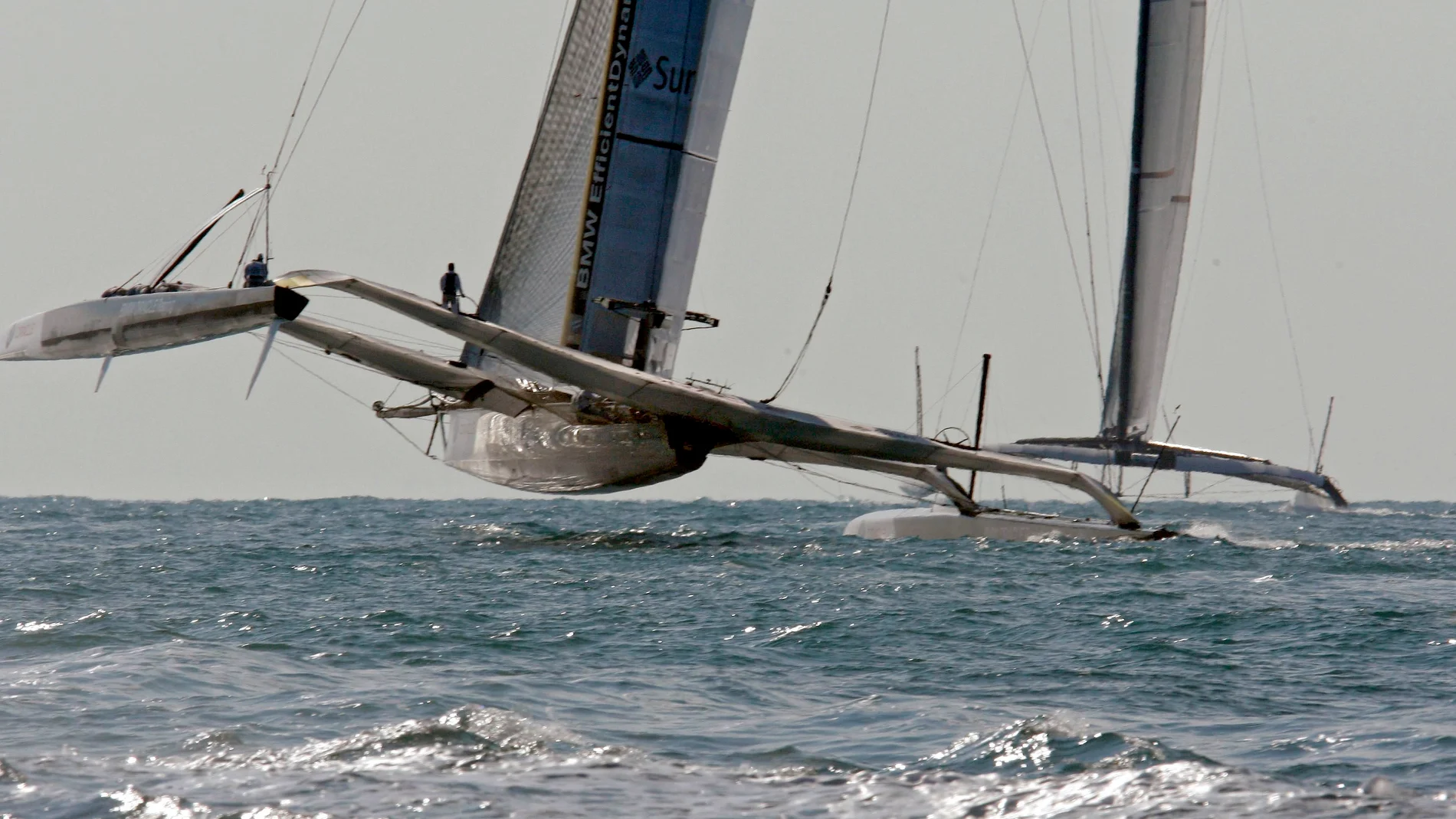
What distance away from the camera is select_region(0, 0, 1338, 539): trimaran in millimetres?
20016

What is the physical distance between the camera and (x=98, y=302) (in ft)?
53.5

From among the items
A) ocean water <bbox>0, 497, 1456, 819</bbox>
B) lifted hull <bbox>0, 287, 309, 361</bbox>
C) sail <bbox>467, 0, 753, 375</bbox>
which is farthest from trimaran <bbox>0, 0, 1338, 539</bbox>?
ocean water <bbox>0, 497, 1456, 819</bbox>

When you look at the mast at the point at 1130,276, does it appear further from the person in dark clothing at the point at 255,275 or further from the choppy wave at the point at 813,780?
the choppy wave at the point at 813,780

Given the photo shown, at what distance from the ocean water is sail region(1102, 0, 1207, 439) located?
54.8ft

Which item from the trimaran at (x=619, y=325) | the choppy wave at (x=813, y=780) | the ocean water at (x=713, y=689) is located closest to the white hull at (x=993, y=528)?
the trimaran at (x=619, y=325)

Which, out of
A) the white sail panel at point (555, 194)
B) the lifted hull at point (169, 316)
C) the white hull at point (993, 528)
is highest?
the white sail panel at point (555, 194)

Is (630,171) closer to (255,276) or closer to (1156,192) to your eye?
(255,276)

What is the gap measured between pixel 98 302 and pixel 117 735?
32.4 feet

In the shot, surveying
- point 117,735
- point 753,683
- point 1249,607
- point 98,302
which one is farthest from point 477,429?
point 117,735

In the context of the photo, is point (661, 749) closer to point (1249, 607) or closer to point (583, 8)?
point (1249, 607)

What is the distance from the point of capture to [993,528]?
23859 mm

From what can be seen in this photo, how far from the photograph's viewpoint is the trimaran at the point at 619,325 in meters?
20.0

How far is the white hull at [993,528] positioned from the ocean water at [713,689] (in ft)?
16.4

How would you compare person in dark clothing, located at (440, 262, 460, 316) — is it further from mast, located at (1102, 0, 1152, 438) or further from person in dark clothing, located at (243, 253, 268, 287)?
mast, located at (1102, 0, 1152, 438)
